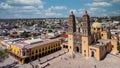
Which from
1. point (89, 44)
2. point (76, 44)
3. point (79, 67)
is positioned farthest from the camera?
point (76, 44)

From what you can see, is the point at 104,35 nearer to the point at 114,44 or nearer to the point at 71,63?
the point at 114,44

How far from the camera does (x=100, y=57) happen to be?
35.8 m

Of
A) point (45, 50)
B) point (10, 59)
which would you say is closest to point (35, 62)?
point (45, 50)

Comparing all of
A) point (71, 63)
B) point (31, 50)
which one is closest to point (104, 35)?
point (71, 63)

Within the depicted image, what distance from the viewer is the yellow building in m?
37.6

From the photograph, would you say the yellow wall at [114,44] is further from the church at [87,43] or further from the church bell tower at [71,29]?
the church bell tower at [71,29]

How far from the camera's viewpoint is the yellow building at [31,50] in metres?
37.6

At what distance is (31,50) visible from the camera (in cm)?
3859

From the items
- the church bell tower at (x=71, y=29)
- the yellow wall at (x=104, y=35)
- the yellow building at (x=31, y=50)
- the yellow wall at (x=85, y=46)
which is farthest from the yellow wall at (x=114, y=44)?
the yellow building at (x=31, y=50)

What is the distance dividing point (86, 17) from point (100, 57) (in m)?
11.1

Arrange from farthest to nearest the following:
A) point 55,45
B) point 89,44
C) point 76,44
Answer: point 55,45 < point 76,44 < point 89,44

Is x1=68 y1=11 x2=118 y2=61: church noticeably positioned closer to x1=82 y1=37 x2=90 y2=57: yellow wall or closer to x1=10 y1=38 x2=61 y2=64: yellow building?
x1=82 y1=37 x2=90 y2=57: yellow wall

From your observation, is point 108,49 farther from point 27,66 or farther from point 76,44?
point 27,66

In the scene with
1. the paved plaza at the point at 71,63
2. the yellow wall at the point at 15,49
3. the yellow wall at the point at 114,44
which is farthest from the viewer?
the yellow wall at the point at 114,44
